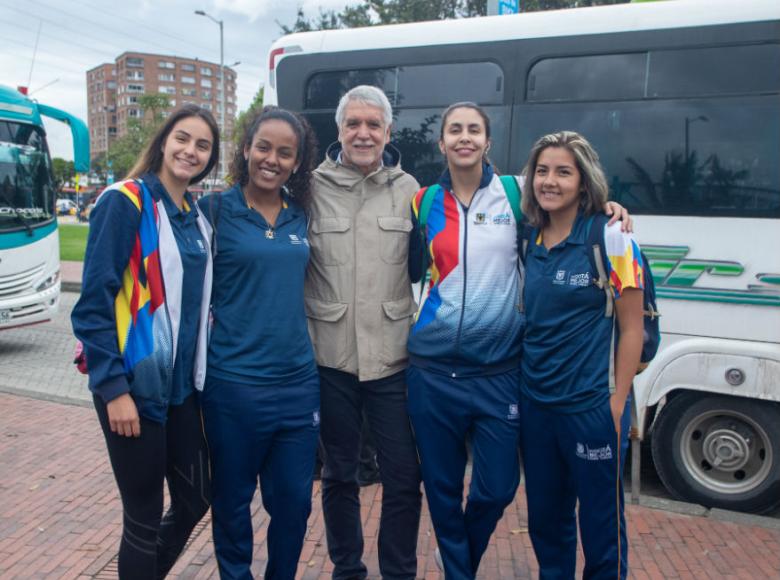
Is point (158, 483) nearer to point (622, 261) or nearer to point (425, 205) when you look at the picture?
point (425, 205)

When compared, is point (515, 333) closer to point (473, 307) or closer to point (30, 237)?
point (473, 307)

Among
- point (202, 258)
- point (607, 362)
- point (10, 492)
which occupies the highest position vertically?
point (202, 258)

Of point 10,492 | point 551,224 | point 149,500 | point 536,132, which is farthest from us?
point 536,132

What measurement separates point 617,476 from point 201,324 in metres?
1.69

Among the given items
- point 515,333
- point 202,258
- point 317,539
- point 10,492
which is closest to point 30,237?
point 10,492

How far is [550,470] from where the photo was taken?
2762mm

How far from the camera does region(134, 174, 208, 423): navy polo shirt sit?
2.46 m

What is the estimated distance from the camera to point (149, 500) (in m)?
2.48

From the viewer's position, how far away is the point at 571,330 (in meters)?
2.58

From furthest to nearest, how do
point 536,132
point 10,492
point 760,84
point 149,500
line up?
point 536,132
point 10,492
point 760,84
point 149,500

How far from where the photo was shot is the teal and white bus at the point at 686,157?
408 cm

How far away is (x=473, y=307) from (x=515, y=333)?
203mm

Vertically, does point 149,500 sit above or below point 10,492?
above

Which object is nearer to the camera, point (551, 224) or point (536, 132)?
point (551, 224)
